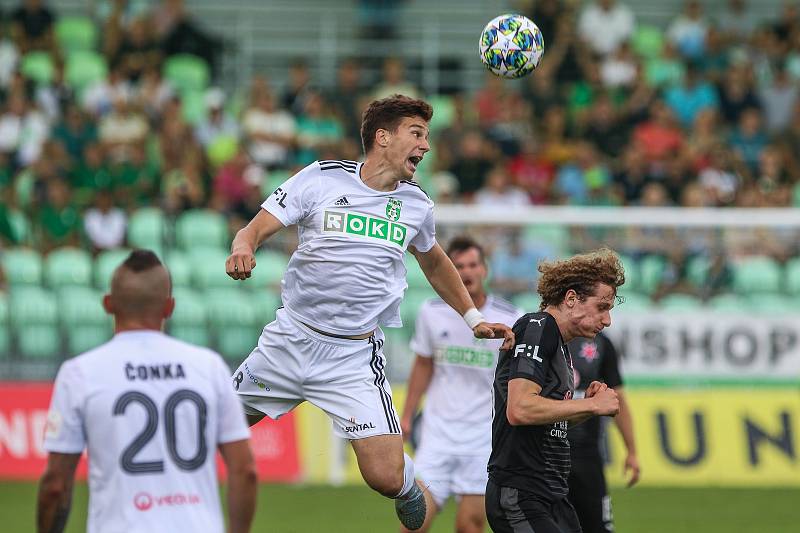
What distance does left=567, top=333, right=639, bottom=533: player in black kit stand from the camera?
830cm

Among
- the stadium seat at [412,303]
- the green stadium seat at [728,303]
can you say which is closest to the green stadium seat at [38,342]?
the stadium seat at [412,303]

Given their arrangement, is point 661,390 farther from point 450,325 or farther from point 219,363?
point 219,363

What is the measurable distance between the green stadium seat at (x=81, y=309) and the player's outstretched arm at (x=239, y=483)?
10.4 metres

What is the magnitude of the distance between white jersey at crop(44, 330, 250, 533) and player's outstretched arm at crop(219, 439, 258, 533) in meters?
0.08

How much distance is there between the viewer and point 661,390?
1515 centimetres

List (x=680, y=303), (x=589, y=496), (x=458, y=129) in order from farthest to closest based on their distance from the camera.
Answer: (x=458, y=129)
(x=680, y=303)
(x=589, y=496)

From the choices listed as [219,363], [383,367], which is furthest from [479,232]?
[219,363]

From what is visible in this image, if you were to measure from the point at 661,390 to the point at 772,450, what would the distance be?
1.34 metres

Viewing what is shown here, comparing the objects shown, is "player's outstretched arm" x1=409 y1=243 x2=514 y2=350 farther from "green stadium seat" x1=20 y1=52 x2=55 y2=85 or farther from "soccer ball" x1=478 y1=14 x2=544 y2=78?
"green stadium seat" x1=20 y1=52 x2=55 y2=85

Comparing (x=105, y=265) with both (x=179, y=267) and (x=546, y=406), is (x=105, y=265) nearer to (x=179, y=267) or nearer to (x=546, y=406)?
(x=179, y=267)

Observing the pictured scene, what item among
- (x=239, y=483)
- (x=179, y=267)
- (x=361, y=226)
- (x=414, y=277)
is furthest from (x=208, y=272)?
(x=239, y=483)

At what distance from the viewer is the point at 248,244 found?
701 centimetres

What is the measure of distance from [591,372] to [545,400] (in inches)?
107

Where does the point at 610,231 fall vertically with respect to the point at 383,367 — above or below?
above
